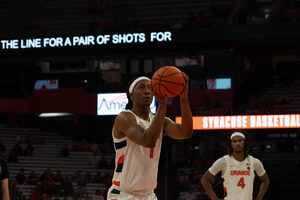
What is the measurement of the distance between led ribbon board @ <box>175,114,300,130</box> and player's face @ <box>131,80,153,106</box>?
43.8ft

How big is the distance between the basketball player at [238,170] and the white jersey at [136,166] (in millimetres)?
3582

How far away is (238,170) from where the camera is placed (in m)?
8.45

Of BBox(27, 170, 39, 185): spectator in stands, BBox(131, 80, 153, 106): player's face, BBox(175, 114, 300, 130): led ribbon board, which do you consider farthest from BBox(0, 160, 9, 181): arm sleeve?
BBox(27, 170, 39, 185): spectator in stands

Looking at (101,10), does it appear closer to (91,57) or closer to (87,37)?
(91,57)

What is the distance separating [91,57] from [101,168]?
586 cm

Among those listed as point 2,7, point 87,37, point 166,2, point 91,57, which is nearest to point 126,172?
point 87,37

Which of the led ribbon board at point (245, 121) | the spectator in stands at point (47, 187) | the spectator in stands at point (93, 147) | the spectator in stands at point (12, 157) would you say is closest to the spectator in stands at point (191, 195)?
the led ribbon board at point (245, 121)

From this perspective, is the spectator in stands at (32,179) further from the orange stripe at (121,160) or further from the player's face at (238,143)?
the orange stripe at (121,160)

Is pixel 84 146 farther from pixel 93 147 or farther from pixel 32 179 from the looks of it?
pixel 32 179

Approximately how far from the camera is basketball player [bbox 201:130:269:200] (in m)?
8.38

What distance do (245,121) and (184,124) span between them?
13402mm

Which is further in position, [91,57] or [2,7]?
[2,7]

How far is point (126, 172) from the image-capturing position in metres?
5.02

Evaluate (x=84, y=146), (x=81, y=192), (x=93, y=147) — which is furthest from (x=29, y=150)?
(x=81, y=192)
